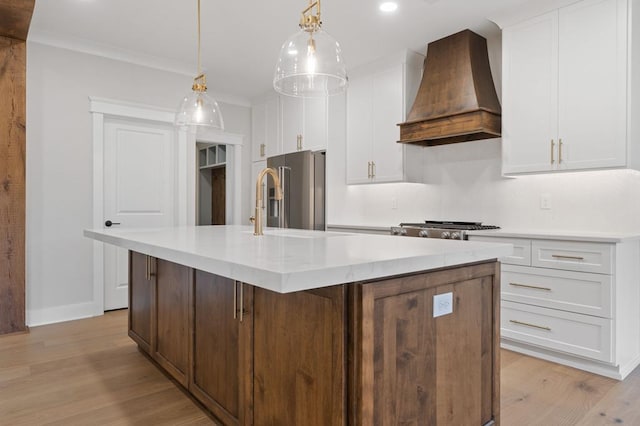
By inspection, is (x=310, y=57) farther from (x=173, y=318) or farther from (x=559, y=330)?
(x=559, y=330)

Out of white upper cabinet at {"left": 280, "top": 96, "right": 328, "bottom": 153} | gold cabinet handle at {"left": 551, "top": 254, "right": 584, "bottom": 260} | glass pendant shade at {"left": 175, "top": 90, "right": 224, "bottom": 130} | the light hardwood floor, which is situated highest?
white upper cabinet at {"left": 280, "top": 96, "right": 328, "bottom": 153}

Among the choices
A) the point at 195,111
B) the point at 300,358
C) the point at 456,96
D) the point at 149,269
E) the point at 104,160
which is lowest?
the point at 300,358

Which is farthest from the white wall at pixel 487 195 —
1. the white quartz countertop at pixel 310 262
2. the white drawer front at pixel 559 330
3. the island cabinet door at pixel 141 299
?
the island cabinet door at pixel 141 299

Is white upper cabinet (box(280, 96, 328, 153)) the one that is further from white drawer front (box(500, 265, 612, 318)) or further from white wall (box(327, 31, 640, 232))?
white drawer front (box(500, 265, 612, 318))

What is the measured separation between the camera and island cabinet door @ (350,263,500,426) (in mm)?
1202

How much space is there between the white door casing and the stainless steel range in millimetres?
2049

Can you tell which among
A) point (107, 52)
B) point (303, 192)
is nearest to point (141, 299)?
point (303, 192)

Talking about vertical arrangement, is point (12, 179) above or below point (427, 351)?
above

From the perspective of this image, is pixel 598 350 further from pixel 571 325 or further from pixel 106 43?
pixel 106 43

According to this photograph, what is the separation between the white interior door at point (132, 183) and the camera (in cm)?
416

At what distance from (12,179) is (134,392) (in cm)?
222

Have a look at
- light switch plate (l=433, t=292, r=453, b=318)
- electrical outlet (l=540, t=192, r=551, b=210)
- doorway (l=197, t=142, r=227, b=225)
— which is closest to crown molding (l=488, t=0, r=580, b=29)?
electrical outlet (l=540, t=192, r=551, b=210)

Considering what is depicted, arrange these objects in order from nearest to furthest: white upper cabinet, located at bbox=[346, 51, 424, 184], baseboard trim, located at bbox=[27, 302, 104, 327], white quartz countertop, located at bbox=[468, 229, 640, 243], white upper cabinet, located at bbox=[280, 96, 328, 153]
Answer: white quartz countertop, located at bbox=[468, 229, 640, 243] → baseboard trim, located at bbox=[27, 302, 104, 327] → white upper cabinet, located at bbox=[346, 51, 424, 184] → white upper cabinet, located at bbox=[280, 96, 328, 153]

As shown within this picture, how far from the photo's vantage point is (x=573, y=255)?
266 cm
